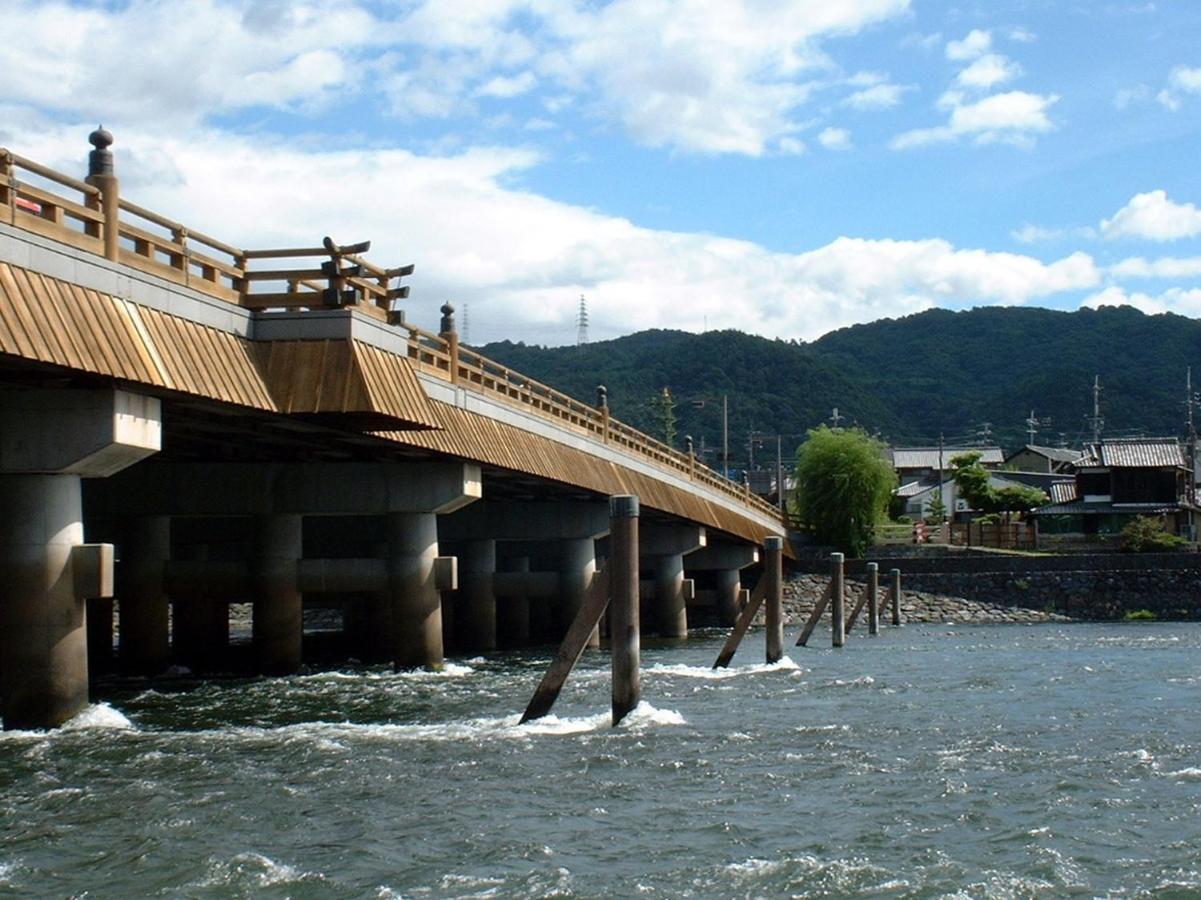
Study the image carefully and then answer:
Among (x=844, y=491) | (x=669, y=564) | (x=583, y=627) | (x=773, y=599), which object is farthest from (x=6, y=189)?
(x=844, y=491)

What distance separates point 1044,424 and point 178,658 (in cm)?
16829

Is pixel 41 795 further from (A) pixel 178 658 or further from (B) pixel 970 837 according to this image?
(A) pixel 178 658

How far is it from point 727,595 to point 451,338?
3477 centimetres

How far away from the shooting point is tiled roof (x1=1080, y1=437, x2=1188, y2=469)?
8612cm

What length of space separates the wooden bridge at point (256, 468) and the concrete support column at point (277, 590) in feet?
0.16

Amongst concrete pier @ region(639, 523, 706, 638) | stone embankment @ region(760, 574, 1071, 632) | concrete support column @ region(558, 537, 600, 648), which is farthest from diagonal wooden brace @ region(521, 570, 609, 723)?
stone embankment @ region(760, 574, 1071, 632)

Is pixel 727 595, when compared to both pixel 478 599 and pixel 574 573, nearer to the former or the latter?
pixel 574 573

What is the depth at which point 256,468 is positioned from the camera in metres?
32.8

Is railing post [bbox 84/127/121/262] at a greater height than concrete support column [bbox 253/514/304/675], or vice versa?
railing post [bbox 84/127/121/262]

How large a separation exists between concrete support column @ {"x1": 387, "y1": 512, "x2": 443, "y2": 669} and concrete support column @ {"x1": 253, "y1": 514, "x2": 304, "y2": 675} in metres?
2.33

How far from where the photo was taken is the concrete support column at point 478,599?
43.7 meters

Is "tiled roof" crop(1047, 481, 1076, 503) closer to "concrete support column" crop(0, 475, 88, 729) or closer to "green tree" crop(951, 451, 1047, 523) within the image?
"green tree" crop(951, 451, 1047, 523)

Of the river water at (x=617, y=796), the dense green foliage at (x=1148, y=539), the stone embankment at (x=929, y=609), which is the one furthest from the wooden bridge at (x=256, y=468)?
the dense green foliage at (x=1148, y=539)

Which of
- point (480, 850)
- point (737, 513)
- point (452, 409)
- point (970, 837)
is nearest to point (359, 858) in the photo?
point (480, 850)
